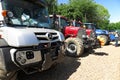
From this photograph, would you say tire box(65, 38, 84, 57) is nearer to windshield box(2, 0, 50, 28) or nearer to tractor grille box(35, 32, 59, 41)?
windshield box(2, 0, 50, 28)

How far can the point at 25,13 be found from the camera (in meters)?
6.49

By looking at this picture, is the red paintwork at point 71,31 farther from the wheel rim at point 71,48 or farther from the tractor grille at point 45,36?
the tractor grille at point 45,36

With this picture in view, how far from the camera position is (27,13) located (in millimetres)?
6586

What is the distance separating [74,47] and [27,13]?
5093mm

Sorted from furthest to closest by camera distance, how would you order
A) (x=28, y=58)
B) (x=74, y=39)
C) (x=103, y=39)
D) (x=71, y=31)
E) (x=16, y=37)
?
(x=103, y=39), (x=71, y=31), (x=74, y=39), (x=28, y=58), (x=16, y=37)

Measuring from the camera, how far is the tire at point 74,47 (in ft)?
35.9

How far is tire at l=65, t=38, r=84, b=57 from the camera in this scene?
10930mm

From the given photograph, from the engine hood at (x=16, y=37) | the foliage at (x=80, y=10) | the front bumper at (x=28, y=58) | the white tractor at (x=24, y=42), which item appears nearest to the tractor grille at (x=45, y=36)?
the white tractor at (x=24, y=42)

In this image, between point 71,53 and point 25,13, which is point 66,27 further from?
point 25,13

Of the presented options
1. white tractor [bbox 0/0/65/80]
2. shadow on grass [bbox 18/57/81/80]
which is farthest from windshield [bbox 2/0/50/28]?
shadow on grass [bbox 18/57/81/80]

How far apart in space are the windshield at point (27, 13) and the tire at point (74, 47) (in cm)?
373

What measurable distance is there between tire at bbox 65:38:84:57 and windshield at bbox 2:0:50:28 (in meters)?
3.73

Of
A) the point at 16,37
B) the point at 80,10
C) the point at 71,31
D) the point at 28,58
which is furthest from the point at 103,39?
the point at 80,10

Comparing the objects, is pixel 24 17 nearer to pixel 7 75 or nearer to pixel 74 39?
pixel 7 75
